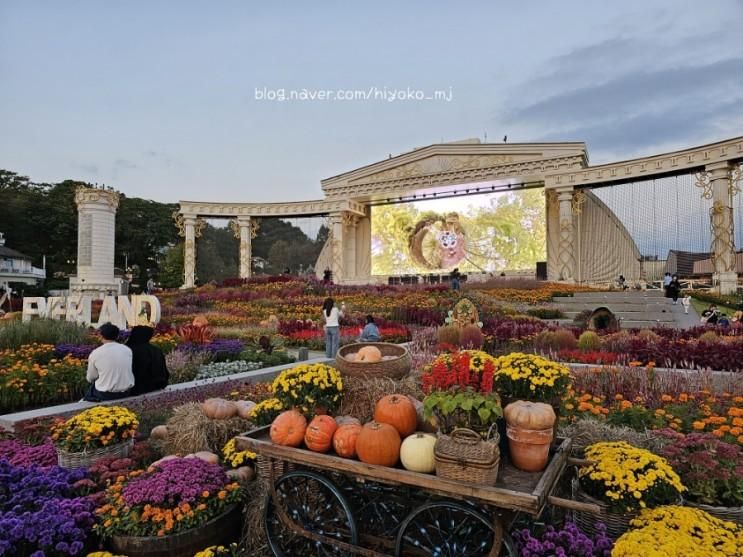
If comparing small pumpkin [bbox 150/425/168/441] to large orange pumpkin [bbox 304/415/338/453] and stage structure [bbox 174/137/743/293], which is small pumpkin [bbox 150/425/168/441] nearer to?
large orange pumpkin [bbox 304/415/338/453]

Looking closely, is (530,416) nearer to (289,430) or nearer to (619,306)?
(289,430)

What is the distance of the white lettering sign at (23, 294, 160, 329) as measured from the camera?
11.9 metres

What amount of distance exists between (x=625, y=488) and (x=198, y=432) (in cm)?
379

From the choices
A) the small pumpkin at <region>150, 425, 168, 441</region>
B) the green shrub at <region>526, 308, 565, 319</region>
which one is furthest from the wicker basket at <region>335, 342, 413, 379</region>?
the green shrub at <region>526, 308, 565, 319</region>

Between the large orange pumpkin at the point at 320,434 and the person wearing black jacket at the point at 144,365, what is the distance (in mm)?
4038

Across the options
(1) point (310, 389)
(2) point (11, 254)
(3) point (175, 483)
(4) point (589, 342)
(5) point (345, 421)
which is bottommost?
(3) point (175, 483)

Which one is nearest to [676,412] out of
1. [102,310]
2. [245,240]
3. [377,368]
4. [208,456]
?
[377,368]

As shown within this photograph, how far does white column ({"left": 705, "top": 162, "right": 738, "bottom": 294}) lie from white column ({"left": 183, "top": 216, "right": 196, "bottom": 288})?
35944mm

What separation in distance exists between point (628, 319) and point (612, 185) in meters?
15.7

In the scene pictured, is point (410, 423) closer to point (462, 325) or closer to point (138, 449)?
point (138, 449)

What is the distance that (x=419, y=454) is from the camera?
276 cm

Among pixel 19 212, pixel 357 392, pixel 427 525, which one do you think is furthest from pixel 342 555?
pixel 19 212

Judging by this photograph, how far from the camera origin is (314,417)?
3393 mm

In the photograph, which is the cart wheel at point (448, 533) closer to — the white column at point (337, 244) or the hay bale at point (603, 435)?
the hay bale at point (603, 435)
